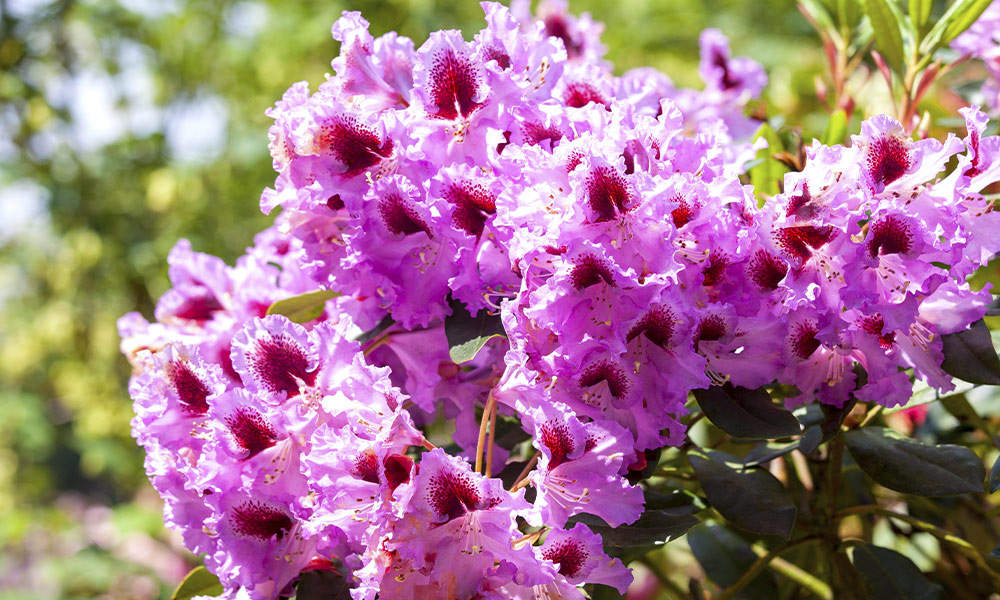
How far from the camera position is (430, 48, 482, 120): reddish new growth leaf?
706mm

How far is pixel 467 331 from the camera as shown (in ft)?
2.31

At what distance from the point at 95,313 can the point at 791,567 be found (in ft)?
11.9

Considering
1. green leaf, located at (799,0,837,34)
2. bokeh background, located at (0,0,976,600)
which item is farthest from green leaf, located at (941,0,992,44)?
bokeh background, located at (0,0,976,600)

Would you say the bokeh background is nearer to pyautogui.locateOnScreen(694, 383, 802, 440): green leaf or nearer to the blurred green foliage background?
the blurred green foliage background

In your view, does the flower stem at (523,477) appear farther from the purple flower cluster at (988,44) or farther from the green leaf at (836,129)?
the purple flower cluster at (988,44)

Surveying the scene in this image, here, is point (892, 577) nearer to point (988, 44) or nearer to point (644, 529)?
point (644, 529)

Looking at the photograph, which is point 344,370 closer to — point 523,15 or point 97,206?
Answer: point 523,15

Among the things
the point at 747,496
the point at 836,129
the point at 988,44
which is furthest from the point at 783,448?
the point at 988,44

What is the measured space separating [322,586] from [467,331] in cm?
24

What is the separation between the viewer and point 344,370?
690 mm

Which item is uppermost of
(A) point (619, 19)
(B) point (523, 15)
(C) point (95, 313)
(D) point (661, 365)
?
(B) point (523, 15)

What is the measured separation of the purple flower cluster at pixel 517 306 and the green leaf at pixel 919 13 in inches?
12.0

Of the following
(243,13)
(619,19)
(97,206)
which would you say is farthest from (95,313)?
(619,19)

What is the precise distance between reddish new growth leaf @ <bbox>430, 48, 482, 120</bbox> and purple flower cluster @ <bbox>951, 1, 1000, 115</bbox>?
2.07 ft
